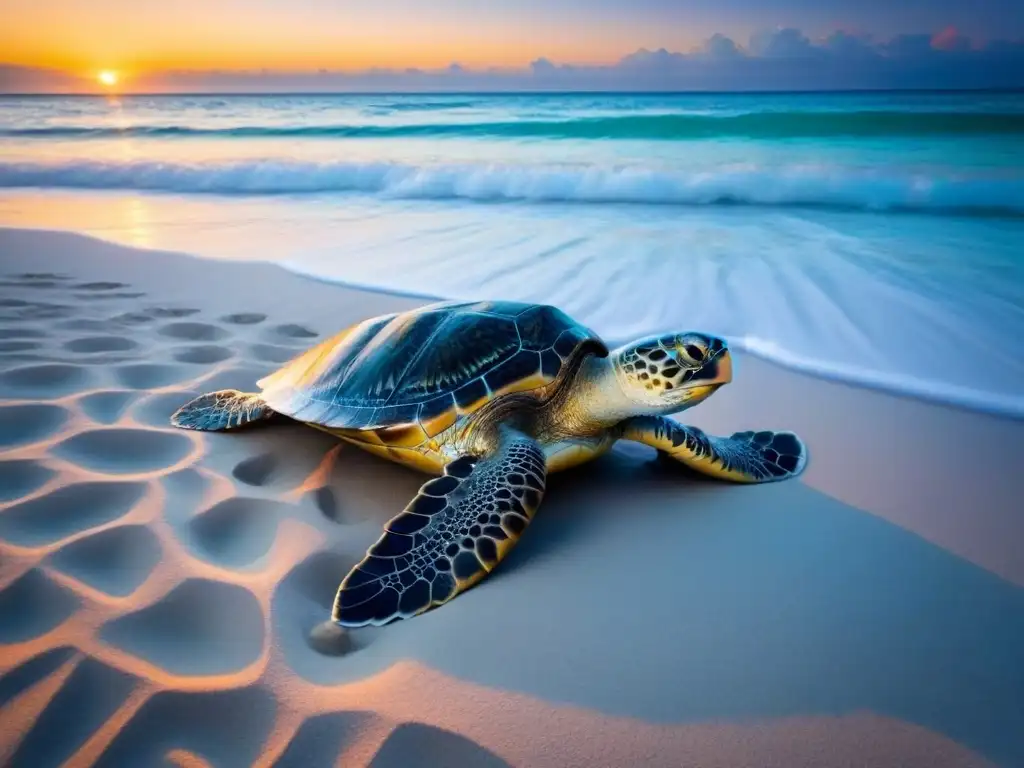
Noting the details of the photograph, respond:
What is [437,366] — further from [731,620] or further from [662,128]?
[662,128]

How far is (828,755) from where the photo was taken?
1.29m

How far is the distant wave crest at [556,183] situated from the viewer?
30.2 ft

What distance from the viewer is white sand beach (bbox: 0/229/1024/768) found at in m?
1.32

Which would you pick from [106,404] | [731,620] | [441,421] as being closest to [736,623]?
[731,620]

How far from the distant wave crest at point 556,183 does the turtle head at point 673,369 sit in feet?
25.3

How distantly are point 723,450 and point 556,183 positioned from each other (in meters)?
8.99

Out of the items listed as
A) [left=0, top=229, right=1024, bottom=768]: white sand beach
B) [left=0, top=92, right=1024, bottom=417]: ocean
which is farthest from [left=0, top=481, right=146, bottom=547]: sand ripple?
[left=0, top=92, right=1024, bottom=417]: ocean

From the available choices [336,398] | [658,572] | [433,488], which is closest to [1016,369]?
[658,572]

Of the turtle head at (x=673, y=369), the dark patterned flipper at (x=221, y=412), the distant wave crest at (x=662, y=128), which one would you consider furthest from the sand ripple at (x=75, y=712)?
the distant wave crest at (x=662, y=128)

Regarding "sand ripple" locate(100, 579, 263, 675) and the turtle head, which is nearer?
"sand ripple" locate(100, 579, 263, 675)

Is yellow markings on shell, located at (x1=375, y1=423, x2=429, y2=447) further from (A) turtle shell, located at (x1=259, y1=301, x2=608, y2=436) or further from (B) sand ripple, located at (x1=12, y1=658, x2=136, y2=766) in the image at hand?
(B) sand ripple, located at (x1=12, y1=658, x2=136, y2=766)

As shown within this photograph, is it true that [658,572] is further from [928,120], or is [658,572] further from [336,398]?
[928,120]

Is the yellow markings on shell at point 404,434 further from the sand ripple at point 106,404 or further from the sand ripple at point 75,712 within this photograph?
the sand ripple at point 106,404

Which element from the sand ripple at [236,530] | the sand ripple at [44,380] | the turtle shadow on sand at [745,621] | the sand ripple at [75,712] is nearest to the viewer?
the sand ripple at [75,712]
